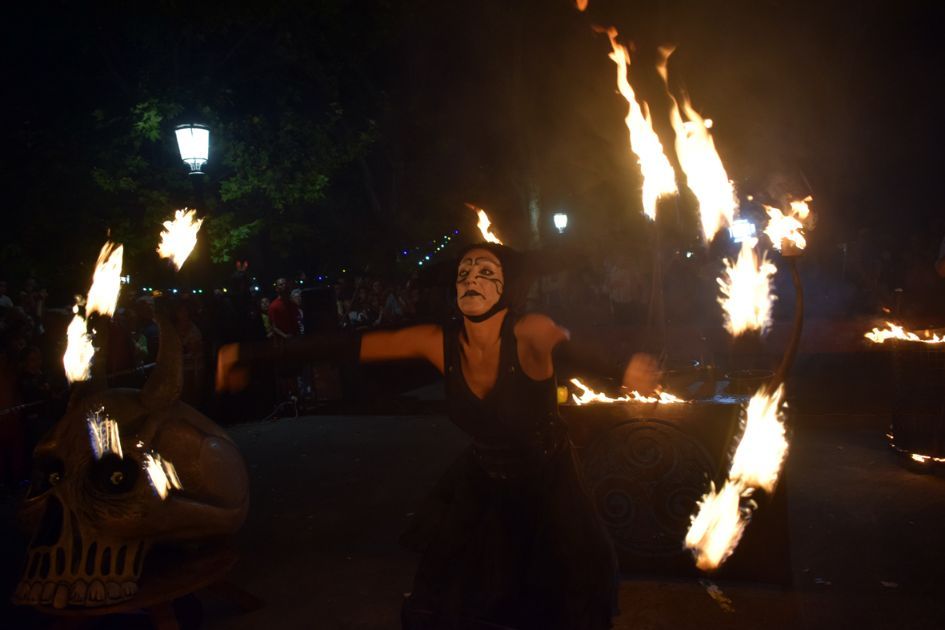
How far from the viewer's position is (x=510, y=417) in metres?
3.30

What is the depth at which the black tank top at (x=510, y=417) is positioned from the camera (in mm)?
3289

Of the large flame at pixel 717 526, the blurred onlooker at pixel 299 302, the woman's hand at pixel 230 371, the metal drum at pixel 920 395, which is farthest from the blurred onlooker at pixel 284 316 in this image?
the large flame at pixel 717 526

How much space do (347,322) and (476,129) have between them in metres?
15.2

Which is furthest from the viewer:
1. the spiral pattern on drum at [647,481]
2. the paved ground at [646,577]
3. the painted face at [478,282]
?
the spiral pattern on drum at [647,481]

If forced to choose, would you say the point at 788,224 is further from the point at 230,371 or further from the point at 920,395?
the point at 920,395

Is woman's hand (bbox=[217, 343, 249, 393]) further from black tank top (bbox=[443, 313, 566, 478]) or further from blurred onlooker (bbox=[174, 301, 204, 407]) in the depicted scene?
blurred onlooker (bbox=[174, 301, 204, 407])

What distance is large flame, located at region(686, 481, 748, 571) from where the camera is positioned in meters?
4.45

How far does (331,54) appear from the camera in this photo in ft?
68.2

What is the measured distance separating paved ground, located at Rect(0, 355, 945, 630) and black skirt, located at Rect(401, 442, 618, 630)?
1457mm

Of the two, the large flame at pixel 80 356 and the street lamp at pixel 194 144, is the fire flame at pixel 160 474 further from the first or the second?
the street lamp at pixel 194 144

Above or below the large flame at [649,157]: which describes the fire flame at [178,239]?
below

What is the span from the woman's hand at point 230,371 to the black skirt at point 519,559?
131cm

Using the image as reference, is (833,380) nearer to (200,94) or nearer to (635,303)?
(635,303)

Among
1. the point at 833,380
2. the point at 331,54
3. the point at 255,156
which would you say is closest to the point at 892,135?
the point at 833,380
